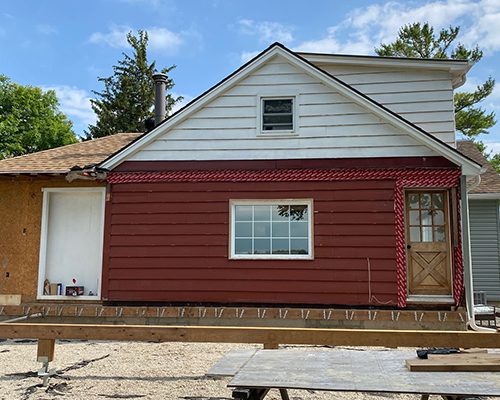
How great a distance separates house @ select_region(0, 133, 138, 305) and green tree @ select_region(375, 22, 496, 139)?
2182 centimetres

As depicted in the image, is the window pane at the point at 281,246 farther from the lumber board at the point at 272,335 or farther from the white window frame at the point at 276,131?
the lumber board at the point at 272,335

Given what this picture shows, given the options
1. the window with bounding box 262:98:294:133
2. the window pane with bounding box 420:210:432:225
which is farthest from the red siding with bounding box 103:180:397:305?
the window with bounding box 262:98:294:133

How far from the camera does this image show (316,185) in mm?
8523

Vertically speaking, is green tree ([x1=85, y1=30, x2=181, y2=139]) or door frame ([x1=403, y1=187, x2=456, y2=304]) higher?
green tree ([x1=85, y1=30, x2=181, y2=139])

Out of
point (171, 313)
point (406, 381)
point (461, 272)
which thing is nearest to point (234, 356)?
point (406, 381)

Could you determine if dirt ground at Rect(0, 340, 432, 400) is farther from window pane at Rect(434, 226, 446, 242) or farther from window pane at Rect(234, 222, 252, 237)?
window pane at Rect(434, 226, 446, 242)

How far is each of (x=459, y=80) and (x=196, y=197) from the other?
6512 millimetres

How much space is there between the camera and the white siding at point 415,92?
957 centimetres

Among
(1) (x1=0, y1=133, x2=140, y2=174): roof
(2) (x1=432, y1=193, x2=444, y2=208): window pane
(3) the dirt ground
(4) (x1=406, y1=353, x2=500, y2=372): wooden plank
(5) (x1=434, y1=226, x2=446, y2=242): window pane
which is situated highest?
(1) (x1=0, y1=133, x2=140, y2=174): roof

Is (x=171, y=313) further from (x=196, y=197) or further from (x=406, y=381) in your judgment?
(x=406, y=381)

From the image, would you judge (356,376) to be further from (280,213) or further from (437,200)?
(437,200)

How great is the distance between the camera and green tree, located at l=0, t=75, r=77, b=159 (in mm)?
36344

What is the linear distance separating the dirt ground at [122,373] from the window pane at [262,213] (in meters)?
2.46

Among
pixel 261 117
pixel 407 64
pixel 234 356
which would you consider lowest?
pixel 234 356
